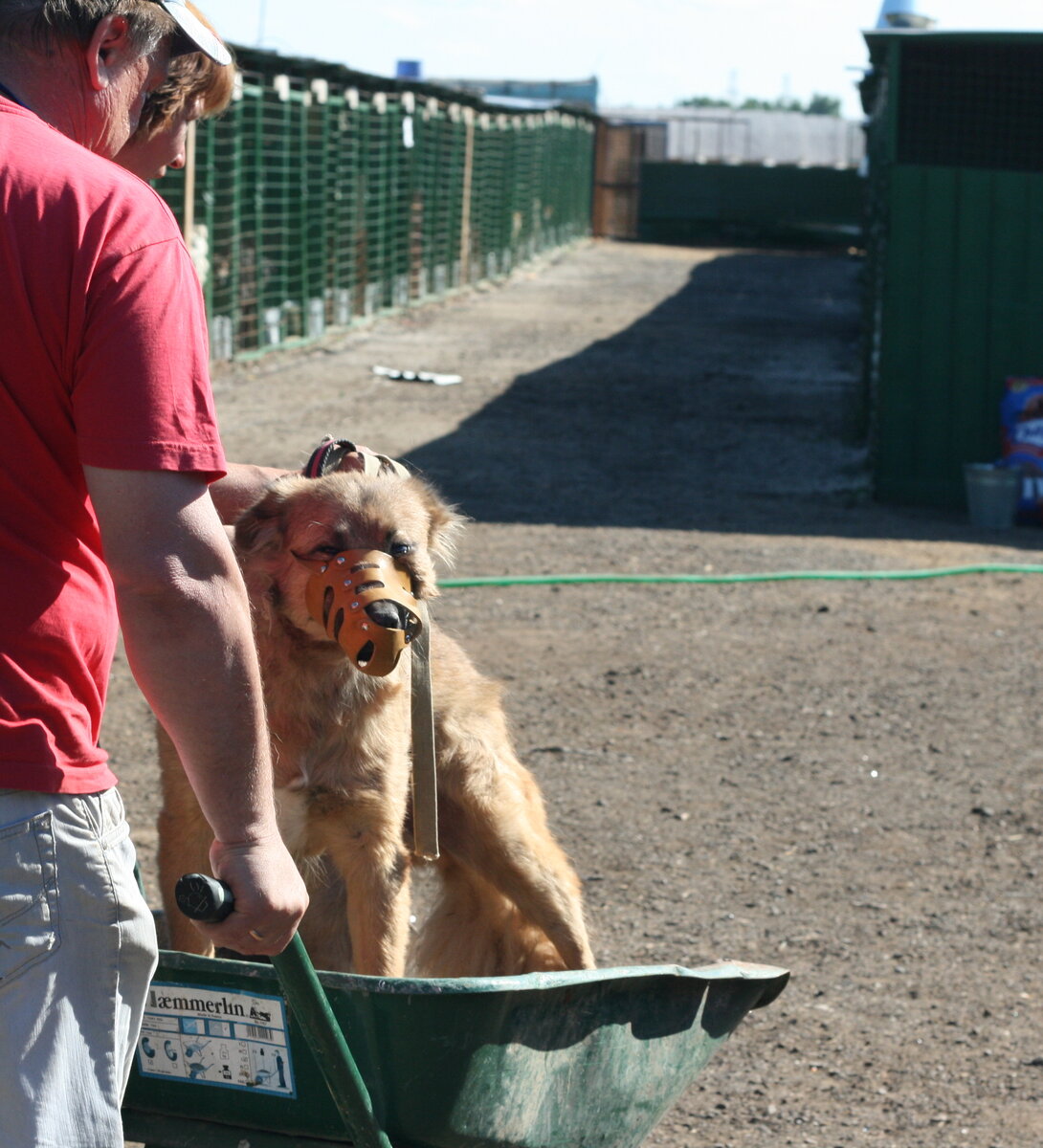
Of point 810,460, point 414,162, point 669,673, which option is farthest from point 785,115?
point 669,673

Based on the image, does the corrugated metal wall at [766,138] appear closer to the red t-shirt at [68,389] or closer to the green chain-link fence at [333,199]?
the green chain-link fence at [333,199]

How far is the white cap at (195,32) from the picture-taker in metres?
1.95

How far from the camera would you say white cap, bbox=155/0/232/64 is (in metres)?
1.95

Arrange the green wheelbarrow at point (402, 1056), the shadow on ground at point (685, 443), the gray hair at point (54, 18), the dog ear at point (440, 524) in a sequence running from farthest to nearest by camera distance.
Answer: the shadow on ground at point (685, 443) < the dog ear at point (440, 524) < the green wheelbarrow at point (402, 1056) < the gray hair at point (54, 18)

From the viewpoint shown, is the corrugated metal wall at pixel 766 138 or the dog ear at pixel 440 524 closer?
the dog ear at pixel 440 524

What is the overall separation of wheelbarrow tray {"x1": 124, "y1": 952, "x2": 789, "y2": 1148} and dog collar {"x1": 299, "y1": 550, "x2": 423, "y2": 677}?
0.54 m

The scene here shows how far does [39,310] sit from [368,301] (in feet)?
62.1

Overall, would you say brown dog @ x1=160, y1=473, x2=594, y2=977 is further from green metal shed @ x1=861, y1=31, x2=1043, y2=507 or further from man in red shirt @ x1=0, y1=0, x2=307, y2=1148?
green metal shed @ x1=861, y1=31, x2=1043, y2=507

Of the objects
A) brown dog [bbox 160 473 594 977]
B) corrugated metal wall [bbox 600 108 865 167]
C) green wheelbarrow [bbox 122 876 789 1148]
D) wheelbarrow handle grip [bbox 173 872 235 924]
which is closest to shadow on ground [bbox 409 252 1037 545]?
brown dog [bbox 160 473 594 977]

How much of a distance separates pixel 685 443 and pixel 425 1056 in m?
11.1

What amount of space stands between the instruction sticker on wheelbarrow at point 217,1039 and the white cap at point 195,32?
141 cm

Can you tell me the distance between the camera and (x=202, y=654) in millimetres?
1804

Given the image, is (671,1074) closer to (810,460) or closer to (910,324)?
(910,324)

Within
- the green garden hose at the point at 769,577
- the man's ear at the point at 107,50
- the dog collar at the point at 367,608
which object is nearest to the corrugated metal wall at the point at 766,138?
the green garden hose at the point at 769,577
